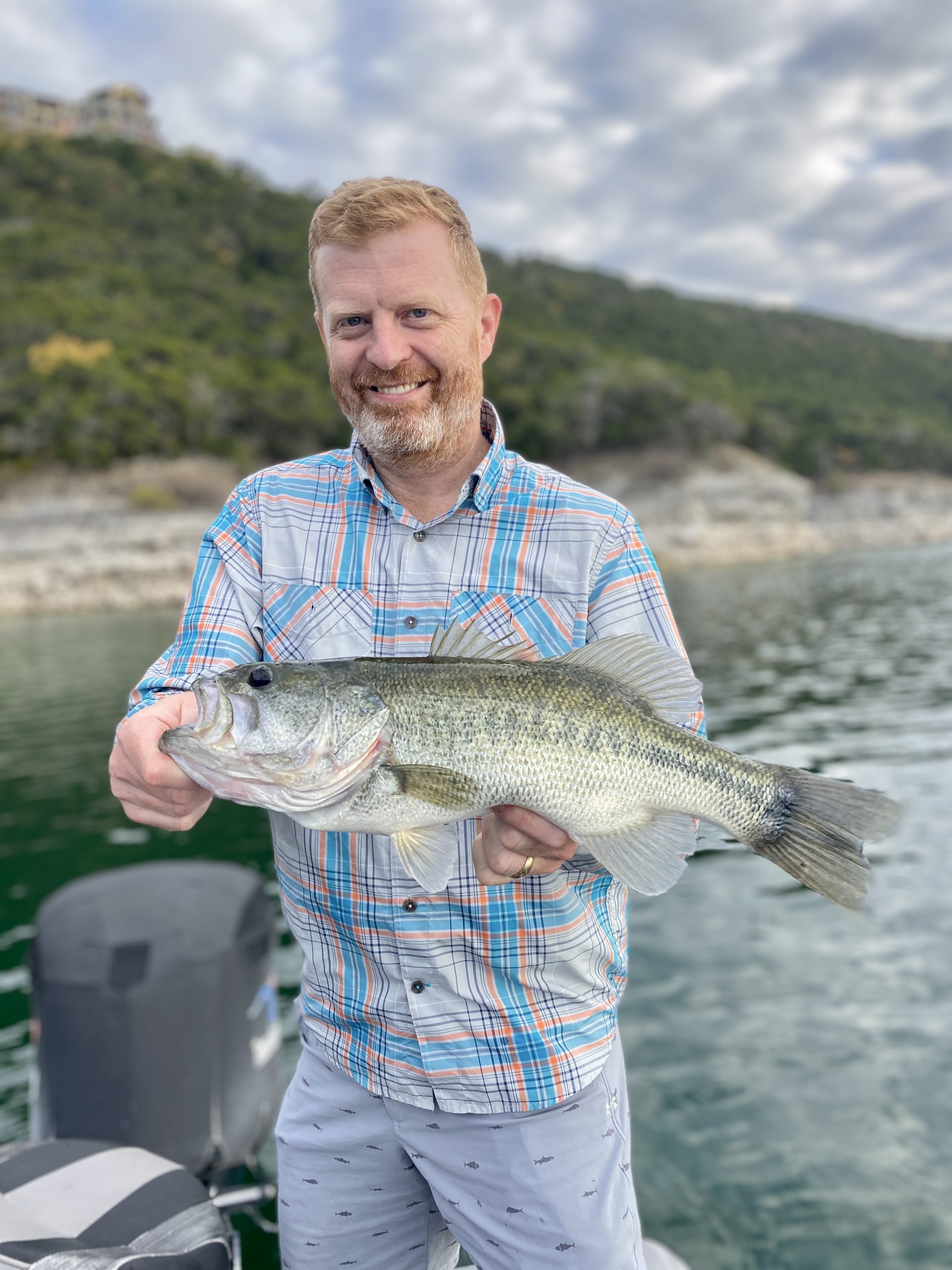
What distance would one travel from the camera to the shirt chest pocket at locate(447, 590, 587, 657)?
2691 mm

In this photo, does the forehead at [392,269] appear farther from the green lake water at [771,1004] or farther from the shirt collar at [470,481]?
the green lake water at [771,1004]

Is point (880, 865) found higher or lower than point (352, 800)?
lower

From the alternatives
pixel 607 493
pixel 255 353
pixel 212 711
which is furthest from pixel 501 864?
pixel 255 353

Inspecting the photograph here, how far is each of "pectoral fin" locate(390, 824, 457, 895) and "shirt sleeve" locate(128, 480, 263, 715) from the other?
0.77m

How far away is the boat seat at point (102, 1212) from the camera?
267cm

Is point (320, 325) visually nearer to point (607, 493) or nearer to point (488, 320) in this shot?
point (488, 320)

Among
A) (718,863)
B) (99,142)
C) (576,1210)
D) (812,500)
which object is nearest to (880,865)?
(718,863)

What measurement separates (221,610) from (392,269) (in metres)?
1.16

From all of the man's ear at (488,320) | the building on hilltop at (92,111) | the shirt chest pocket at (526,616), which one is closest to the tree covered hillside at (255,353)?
the man's ear at (488,320)

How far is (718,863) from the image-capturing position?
1028cm

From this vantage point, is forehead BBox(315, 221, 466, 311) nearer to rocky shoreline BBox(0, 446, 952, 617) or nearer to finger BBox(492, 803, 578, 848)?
finger BBox(492, 803, 578, 848)

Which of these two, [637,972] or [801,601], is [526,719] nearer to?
[637,972]

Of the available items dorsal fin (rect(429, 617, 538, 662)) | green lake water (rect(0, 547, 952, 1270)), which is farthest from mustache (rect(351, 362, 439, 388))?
green lake water (rect(0, 547, 952, 1270))

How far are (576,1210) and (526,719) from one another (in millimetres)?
1433
